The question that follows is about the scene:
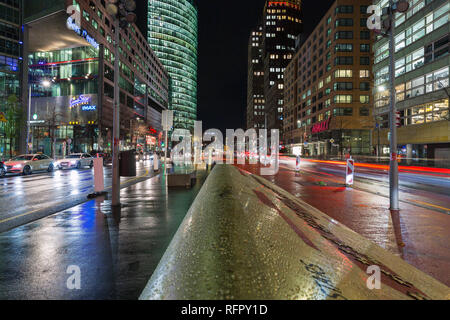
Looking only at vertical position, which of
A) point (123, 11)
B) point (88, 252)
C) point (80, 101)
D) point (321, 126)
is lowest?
point (88, 252)

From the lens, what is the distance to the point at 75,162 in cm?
2744

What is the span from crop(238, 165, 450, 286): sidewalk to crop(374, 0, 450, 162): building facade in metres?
29.2

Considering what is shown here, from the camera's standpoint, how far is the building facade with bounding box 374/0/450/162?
3216cm

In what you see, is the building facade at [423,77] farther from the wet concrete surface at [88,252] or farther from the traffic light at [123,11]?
the wet concrete surface at [88,252]

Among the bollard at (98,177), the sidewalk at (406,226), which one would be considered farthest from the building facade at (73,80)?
the sidewalk at (406,226)

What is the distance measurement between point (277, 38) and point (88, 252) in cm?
17813

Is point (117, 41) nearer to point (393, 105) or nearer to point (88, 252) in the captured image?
point (88, 252)

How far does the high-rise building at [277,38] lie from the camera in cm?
15212

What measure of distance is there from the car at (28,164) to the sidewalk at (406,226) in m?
21.6

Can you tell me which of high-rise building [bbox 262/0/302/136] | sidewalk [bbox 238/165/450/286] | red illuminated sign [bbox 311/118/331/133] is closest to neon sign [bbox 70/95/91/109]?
sidewalk [bbox 238/165/450/286]

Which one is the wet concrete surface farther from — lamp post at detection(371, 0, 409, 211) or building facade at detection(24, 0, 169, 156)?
building facade at detection(24, 0, 169, 156)

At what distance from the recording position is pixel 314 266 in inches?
60.2

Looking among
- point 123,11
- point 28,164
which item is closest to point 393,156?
point 123,11

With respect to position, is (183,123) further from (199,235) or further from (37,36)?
(199,235)
